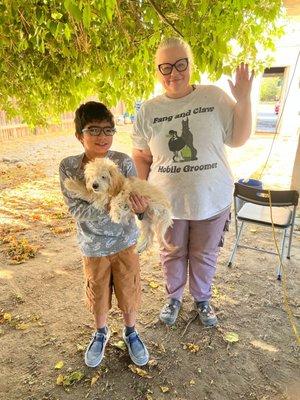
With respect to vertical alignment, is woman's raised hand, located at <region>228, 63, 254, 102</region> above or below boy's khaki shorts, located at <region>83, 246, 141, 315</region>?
above

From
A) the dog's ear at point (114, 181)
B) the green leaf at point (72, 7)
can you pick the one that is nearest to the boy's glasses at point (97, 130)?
the dog's ear at point (114, 181)

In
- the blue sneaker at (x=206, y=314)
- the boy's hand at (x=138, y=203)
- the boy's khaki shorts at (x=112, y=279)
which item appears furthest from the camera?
the blue sneaker at (x=206, y=314)

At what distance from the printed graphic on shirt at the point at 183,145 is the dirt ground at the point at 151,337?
1744 mm

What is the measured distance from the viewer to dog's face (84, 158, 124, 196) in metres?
1.75

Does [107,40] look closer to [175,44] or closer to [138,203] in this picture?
[175,44]

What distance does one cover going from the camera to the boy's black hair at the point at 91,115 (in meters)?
2.09

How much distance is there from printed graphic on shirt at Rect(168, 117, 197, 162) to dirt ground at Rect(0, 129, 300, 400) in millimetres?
1744

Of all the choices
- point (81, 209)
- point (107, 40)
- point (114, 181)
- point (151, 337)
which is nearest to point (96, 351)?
point (151, 337)

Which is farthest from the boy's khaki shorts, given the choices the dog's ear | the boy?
the dog's ear

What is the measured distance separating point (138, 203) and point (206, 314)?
185 centimetres

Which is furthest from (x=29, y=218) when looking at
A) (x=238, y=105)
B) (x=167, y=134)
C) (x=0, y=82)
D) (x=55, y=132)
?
(x=55, y=132)

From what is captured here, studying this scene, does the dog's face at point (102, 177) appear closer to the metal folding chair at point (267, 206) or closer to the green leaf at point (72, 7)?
the green leaf at point (72, 7)

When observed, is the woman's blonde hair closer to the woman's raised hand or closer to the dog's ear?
the woman's raised hand

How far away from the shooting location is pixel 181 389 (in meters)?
2.49
